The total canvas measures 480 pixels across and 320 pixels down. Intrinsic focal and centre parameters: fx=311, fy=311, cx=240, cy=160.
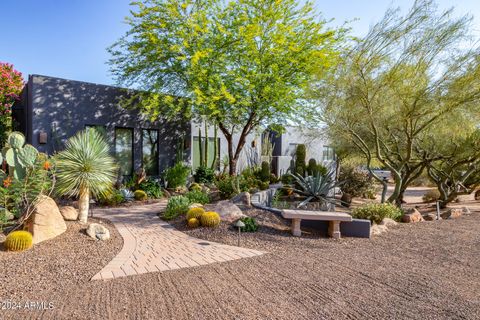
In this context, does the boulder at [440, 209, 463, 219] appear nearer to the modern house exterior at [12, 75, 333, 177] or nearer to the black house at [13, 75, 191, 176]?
the modern house exterior at [12, 75, 333, 177]

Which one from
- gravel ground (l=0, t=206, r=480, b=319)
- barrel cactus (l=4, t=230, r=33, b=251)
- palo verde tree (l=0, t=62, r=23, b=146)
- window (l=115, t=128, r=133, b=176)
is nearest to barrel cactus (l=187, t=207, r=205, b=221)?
gravel ground (l=0, t=206, r=480, b=319)

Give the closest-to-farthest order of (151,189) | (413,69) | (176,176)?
(413,69), (151,189), (176,176)

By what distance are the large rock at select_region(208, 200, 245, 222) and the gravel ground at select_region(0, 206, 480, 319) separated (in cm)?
114

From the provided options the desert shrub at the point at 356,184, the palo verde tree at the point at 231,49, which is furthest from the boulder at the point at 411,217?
the desert shrub at the point at 356,184

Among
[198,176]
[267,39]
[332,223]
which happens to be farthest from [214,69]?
[332,223]

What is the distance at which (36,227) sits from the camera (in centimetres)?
498

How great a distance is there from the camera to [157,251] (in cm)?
487

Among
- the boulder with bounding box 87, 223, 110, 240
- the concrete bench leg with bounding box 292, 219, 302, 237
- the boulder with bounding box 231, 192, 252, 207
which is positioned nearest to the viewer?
the boulder with bounding box 87, 223, 110, 240

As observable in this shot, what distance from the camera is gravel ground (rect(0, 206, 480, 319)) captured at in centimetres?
298

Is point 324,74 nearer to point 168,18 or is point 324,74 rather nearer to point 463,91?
point 463,91

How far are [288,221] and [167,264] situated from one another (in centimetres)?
321

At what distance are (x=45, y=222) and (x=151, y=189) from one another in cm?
499

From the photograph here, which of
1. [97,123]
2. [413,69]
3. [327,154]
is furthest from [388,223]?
[327,154]

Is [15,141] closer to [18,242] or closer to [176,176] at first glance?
[18,242]
